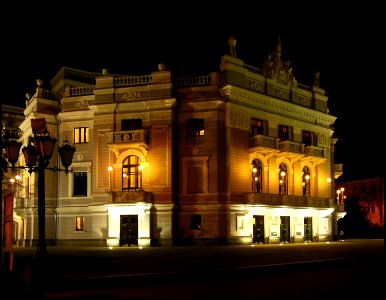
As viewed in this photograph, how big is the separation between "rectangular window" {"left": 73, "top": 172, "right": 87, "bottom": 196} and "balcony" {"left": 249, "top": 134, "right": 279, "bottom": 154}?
13.9 meters

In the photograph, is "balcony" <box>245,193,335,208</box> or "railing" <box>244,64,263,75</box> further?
"railing" <box>244,64,263,75</box>

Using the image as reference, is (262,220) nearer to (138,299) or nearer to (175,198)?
(175,198)

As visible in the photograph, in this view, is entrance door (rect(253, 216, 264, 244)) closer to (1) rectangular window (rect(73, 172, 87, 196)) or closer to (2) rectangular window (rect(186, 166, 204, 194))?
(2) rectangular window (rect(186, 166, 204, 194))

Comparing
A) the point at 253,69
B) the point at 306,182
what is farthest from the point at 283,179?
the point at 253,69

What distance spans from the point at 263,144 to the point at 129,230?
12660 mm

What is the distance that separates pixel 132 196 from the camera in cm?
4550

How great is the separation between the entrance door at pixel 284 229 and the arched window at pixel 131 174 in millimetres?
13280

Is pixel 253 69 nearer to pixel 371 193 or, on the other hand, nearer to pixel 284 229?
pixel 284 229

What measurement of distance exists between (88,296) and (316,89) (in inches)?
1769

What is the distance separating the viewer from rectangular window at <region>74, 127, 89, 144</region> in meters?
50.1

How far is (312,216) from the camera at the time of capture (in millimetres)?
55125

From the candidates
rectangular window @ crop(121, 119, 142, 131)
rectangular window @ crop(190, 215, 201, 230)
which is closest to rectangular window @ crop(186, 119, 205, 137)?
rectangular window @ crop(121, 119, 142, 131)

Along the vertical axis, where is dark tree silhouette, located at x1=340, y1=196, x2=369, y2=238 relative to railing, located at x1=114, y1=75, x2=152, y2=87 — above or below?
below

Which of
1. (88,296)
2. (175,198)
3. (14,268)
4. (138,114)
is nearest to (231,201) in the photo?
(175,198)
